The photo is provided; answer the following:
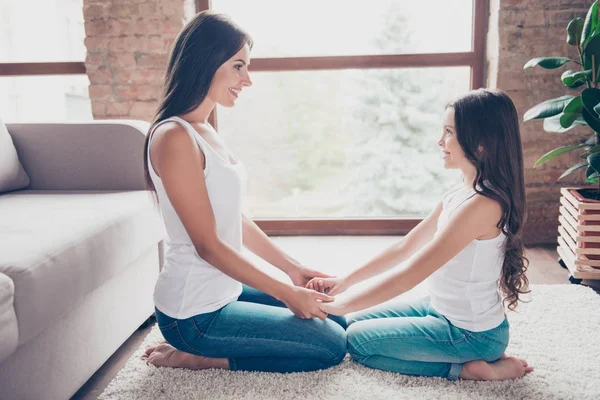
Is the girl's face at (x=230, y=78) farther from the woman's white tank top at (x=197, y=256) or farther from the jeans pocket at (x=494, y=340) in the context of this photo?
the jeans pocket at (x=494, y=340)

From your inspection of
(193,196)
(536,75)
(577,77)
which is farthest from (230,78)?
(536,75)

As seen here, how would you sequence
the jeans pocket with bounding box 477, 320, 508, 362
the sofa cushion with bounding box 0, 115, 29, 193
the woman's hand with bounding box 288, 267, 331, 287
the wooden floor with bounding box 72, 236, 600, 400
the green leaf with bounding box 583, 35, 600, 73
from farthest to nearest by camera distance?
the green leaf with bounding box 583, 35, 600, 73
the sofa cushion with bounding box 0, 115, 29, 193
the woman's hand with bounding box 288, 267, 331, 287
the wooden floor with bounding box 72, 236, 600, 400
the jeans pocket with bounding box 477, 320, 508, 362

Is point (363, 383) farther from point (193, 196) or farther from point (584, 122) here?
point (584, 122)

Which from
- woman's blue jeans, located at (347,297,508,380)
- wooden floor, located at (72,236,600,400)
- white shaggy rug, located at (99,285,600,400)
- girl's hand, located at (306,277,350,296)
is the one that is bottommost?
wooden floor, located at (72,236,600,400)

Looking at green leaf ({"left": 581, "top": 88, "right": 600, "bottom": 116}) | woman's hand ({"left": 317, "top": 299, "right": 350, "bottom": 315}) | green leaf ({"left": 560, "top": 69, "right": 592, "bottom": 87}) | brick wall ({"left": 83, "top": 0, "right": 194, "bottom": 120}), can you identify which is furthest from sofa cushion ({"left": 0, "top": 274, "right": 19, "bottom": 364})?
green leaf ({"left": 560, "top": 69, "right": 592, "bottom": 87})

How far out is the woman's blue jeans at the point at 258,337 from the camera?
1.45 meters

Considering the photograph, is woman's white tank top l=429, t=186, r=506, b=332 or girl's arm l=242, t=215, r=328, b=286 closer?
woman's white tank top l=429, t=186, r=506, b=332

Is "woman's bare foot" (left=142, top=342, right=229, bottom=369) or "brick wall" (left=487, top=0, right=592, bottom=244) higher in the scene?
"brick wall" (left=487, top=0, right=592, bottom=244)

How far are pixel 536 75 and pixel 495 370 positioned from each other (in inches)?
69.7

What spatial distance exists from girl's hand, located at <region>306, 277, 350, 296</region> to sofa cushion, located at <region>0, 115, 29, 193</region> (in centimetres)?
116

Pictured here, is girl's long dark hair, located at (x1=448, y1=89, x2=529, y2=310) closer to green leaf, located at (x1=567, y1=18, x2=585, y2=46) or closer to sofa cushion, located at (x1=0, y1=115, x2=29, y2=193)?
green leaf, located at (x1=567, y1=18, x2=585, y2=46)

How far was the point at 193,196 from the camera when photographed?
137 cm

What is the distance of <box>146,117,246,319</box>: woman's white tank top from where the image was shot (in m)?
1.44

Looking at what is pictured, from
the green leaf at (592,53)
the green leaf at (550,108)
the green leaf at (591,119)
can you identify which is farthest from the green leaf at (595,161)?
the green leaf at (592,53)
